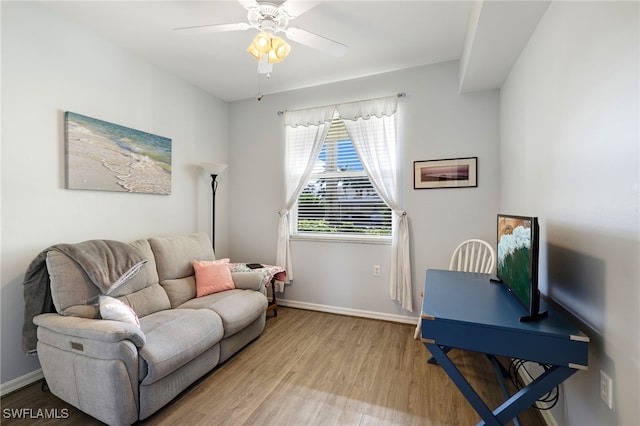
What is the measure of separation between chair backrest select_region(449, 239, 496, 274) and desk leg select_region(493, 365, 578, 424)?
133cm

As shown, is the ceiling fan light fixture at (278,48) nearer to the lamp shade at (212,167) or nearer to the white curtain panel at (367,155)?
the white curtain panel at (367,155)

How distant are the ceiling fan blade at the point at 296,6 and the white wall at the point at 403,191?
1.28 meters

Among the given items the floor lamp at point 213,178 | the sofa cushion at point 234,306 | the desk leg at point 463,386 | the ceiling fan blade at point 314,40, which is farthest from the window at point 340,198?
the desk leg at point 463,386

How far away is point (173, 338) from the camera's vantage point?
1756 millimetres

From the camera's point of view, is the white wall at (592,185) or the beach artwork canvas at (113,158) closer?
the white wall at (592,185)

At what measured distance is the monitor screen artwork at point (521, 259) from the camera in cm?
123

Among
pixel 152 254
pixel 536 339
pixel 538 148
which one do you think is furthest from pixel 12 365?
pixel 538 148

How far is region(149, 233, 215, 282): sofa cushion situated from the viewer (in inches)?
98.4

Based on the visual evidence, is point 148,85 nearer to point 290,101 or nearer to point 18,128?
point 18,128

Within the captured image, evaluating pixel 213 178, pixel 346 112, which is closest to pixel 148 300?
pixel 213 178

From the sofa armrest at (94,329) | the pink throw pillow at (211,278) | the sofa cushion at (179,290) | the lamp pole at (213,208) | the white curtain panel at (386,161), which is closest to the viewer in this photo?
the sofa armrest at (94,329)

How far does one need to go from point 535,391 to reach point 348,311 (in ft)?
7.18

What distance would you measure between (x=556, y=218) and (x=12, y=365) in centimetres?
365

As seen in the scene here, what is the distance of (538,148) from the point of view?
5.84ft
